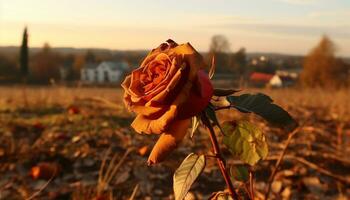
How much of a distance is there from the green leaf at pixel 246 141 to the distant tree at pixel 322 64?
45607mm

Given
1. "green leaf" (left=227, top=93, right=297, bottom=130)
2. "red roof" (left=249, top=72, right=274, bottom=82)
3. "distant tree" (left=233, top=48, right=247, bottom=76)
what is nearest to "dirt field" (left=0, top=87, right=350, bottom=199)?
"green leaf" (left=227, top=93, right=297, bottom=130)

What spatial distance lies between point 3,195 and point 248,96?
7.60 feet

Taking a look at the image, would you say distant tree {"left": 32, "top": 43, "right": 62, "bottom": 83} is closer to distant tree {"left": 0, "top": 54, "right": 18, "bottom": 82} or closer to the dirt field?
distant tree {"left": 0, "top": 54, "right": 18, "bottom": 82}

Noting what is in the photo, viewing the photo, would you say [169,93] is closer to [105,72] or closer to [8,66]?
[8,66]

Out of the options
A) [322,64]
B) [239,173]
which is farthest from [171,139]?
[322,64]

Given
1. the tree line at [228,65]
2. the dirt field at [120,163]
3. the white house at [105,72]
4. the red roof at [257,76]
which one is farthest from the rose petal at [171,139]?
the white house at [105,72]

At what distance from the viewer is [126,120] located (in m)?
5.21

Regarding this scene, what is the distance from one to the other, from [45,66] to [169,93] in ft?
208

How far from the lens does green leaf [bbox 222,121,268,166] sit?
1.01 m

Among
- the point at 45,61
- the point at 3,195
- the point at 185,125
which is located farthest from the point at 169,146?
the point at 45,61

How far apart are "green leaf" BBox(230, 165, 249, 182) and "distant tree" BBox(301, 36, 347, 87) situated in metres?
45.5

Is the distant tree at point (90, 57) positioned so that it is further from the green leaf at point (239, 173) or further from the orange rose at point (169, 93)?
the orange rose at point (169, 93)

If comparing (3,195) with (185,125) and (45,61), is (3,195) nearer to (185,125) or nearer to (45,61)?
(185,125)

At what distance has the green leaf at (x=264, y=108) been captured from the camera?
942 mm
